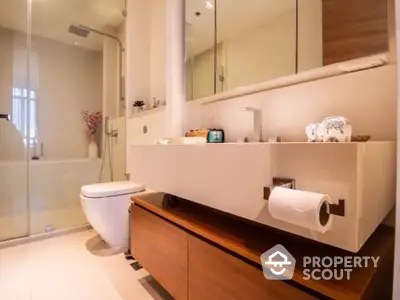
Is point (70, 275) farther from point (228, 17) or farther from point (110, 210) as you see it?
point (228, 17)

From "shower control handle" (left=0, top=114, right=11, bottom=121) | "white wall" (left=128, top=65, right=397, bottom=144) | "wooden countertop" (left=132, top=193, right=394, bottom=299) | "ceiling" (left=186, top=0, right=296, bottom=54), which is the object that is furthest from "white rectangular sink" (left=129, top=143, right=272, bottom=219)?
"shower control handle" (left=0, top=114, right=11, bottom=121)

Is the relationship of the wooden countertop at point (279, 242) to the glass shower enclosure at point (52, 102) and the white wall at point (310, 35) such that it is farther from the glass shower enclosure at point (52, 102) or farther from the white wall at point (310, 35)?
the glass shower enclosure at point (52, 102)

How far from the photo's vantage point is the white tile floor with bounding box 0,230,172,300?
4.20 ft

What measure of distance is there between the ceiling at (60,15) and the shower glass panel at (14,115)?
0.01 meters

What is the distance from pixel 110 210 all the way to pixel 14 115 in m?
1.89

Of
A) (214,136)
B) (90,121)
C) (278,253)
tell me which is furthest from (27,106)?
(278,253)

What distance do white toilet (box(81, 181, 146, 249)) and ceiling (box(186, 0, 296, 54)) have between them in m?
1.15

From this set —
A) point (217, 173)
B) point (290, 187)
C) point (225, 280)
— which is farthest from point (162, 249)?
point (290, 187)

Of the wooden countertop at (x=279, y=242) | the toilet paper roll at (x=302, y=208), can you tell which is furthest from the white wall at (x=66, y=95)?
the toilet paper roll at (x=302, y=208)

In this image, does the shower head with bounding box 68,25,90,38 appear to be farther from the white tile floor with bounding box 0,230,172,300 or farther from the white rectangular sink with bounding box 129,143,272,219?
the white rectangular sink with bounding box 129,143,272,219

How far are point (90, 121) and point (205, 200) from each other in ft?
8.68

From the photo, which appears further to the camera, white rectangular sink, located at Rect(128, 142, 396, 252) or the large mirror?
the large mirror

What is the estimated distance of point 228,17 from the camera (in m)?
1.38

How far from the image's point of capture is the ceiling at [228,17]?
1138 mm
